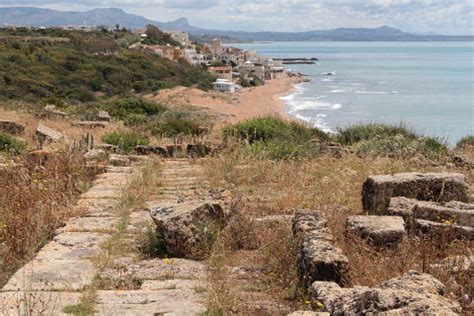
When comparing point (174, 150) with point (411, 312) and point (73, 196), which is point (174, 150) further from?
point (411, 312)

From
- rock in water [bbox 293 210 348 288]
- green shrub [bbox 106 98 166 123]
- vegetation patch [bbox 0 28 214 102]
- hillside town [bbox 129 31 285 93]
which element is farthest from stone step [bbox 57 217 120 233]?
hillside town [bbox 129 31 285 93]

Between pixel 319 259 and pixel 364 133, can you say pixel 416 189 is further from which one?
pixel 364 133

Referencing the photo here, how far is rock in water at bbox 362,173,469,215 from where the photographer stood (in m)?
6.76

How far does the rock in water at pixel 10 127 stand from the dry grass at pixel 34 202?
19.8ft

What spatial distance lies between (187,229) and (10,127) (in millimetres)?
10223

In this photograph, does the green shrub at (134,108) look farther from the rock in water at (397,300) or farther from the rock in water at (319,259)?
the rock in water at (397,300)

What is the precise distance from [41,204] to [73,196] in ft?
3.49

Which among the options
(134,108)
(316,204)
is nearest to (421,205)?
(316,204)

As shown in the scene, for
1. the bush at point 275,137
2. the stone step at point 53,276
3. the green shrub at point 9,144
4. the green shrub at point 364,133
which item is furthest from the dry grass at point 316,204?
the green shrub at point 364,133

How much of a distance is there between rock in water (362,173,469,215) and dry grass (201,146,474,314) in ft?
0.93

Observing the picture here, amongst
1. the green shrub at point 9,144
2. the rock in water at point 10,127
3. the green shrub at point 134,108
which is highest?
the green shrub at point 9,144

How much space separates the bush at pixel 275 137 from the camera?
1066 cm

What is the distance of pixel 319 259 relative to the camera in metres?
4.33

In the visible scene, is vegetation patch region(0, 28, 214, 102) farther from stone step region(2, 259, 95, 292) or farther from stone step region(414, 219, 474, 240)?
stone step region(414, 219, 474, 240)
